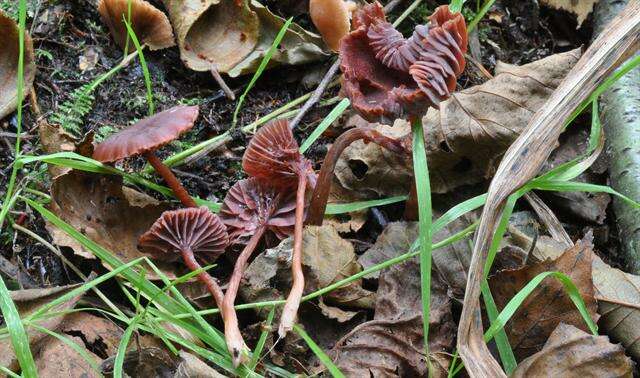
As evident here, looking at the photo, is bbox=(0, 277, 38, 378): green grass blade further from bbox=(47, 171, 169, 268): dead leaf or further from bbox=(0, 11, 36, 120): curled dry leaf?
bbox=(0, 11, 36, 120): curled dry leaf

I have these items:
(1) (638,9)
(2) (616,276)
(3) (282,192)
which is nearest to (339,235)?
(3) (282,192)

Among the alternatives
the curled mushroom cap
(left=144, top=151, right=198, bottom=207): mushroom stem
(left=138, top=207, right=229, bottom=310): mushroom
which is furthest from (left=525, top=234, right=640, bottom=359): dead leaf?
(left=144, top=151, right=198, bottom=207): mushroom stem

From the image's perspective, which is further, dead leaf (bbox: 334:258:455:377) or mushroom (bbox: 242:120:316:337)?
mushroom (bbox: 242:120:316:337)

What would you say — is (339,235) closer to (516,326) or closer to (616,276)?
(516,326)

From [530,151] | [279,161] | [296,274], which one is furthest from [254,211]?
[530,151]

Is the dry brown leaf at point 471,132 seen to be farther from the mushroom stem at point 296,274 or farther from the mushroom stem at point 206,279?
the mushroom stem at point 206,279

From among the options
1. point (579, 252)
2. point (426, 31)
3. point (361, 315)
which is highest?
point (426, 31)
